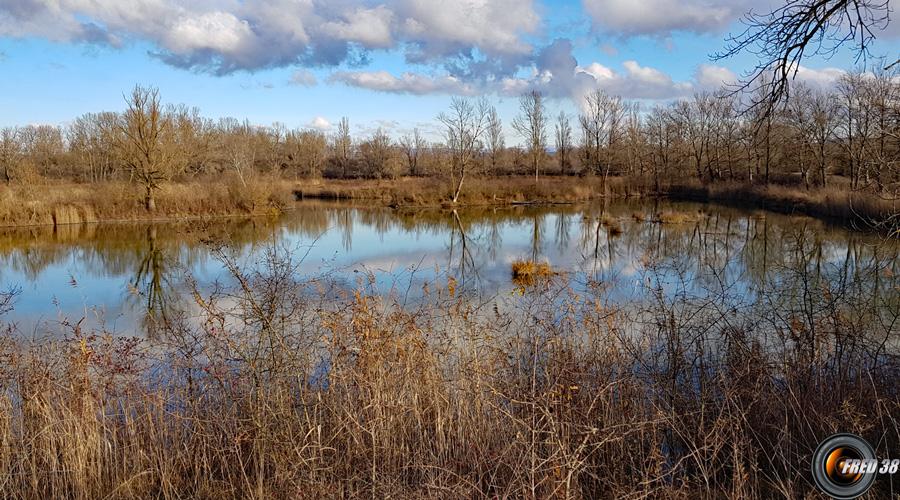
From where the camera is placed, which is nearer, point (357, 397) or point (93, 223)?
point (357, 397)

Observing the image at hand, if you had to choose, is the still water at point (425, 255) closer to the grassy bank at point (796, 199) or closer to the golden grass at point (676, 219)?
the golden grass at point (676, 219)

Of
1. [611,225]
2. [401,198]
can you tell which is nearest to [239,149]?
[401,198]

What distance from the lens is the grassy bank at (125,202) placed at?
2445cm

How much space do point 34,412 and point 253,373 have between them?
6.27ft

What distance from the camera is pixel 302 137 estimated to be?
70.1 meters

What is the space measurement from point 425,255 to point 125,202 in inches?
730

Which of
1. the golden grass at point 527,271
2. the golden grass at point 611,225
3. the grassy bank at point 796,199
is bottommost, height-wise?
the golden grass at point 527,271

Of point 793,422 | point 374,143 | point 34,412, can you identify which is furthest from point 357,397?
point 374,143

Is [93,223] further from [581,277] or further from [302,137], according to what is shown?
[302,137]

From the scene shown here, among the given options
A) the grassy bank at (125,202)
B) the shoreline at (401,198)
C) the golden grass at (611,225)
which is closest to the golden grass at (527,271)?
the golden grass at (611,225)

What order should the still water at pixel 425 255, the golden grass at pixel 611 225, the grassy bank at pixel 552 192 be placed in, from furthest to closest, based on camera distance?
the grassy bank at pixel 552 192
the golden grass at pixel 611 225
the still water at pixel 425 255

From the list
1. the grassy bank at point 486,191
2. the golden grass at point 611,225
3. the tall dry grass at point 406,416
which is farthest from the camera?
the grassy bank at point 486,191

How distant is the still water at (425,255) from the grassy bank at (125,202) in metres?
1.11

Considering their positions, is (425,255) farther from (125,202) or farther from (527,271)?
(125,202)
